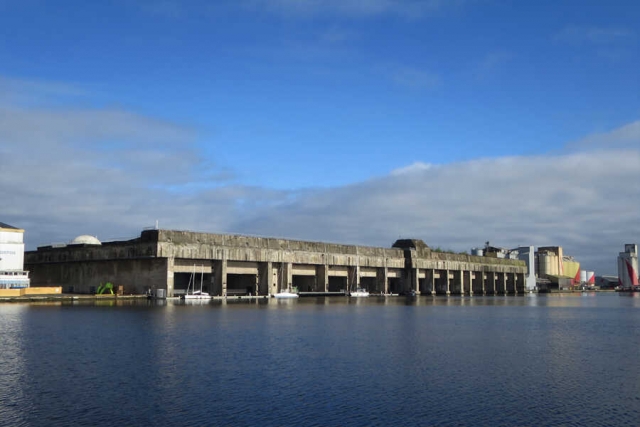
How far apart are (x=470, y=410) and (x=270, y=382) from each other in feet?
31.2

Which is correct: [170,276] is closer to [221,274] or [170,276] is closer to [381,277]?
[221,274]

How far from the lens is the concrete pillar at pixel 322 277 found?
443 feet

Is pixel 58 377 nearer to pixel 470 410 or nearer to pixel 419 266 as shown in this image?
pixel 470 410

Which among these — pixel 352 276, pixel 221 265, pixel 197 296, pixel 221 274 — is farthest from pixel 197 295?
pixel 352 276

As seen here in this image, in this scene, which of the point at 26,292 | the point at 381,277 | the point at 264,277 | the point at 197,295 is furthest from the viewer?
the point at 381,277

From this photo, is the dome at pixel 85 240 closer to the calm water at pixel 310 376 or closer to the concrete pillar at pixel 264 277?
the concrete pillar at pixel 264 277

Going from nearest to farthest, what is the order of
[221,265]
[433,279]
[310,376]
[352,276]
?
[310,376] → [221,265] → [352,276] → [433,279]

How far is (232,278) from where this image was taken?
129750 mm

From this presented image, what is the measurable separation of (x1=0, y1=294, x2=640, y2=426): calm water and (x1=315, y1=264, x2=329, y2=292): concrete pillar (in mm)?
82132

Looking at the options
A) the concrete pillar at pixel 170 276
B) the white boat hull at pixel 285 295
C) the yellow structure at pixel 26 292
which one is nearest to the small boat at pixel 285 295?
the white boat hull at pixel 285 295

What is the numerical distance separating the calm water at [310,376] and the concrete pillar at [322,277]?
82.1m

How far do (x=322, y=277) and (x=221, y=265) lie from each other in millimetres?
30938

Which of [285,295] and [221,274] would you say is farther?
[285,295]

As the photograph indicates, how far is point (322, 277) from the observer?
5354 inches
